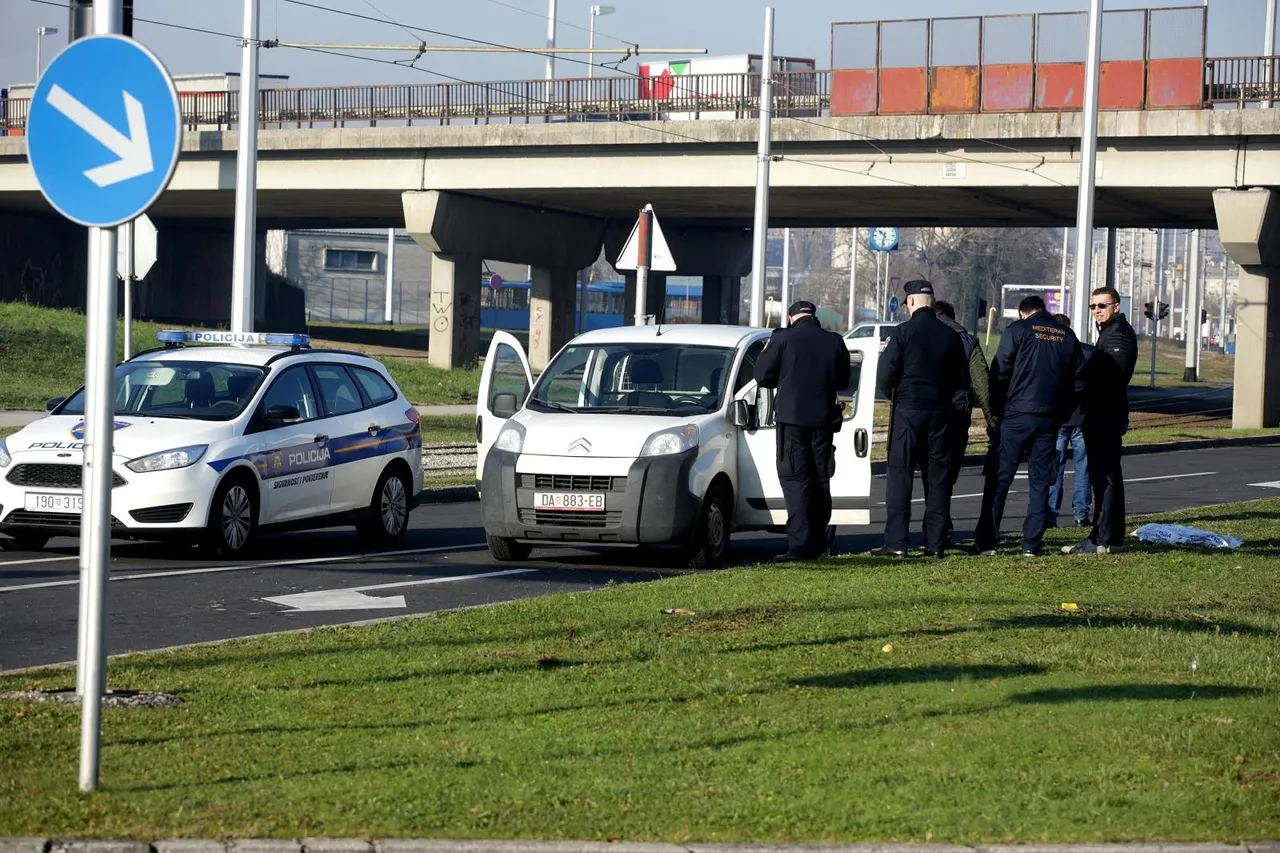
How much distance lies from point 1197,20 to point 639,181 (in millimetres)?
12796

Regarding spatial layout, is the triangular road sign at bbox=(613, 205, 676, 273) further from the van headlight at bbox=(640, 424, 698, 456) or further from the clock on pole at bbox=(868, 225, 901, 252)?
the clock on pole at bbox=(868, 225, 901, 252)

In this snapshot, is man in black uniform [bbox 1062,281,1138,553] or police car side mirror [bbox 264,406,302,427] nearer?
man in black uniform [bbox 1062,281,1138,553]

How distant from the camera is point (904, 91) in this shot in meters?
35.9

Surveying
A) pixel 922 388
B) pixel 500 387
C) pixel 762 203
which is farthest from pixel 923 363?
pixel 762 203

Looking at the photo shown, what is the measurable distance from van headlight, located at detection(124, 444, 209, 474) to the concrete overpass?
2513 cm

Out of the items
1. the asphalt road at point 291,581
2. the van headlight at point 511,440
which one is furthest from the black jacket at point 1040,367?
the van headlight at point 511,440

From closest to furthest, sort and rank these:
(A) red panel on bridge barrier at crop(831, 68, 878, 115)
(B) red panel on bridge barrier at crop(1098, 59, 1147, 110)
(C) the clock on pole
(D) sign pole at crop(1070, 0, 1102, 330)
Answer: (D) sign pole at crop(1070, 0, 1102, 330) → (B) red panel on bridge barrier at crop(1098, 59, 1147, 110) → (A) red panel on bridge barrier at crop(831, 68, 878, 115) → (C) the clock on pole

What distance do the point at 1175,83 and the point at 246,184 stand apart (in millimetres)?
18489

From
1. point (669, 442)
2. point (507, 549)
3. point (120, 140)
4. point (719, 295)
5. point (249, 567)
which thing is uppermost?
point (719, 295)

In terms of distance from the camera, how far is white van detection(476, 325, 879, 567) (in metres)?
12.3

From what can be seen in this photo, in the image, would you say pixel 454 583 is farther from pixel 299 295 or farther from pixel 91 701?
pixel 299 295

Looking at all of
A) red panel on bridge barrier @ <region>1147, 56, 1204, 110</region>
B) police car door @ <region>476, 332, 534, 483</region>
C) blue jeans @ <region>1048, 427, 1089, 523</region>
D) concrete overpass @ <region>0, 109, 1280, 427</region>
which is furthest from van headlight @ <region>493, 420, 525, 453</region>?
red panel on bridge barrier @ <region>1147, 56, 1204, 110</region>

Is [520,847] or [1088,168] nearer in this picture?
[520,847]

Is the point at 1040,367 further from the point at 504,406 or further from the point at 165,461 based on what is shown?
the point at 165,461
